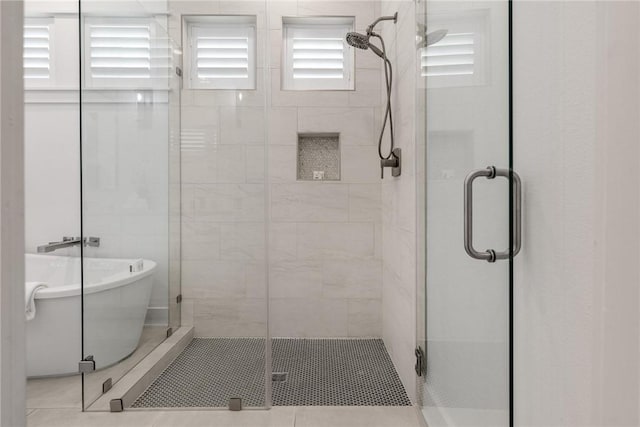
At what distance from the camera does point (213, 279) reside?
1.98m

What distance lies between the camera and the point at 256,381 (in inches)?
74.4

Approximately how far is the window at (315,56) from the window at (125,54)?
108 cm

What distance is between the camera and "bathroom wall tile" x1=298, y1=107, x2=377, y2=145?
2906 millimetres

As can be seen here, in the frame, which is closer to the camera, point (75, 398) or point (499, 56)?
point (499, 56)

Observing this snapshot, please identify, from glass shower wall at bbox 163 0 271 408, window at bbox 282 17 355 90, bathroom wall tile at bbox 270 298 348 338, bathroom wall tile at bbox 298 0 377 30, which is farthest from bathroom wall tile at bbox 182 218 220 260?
bathroom wall tile at bbox 298 0 377 30

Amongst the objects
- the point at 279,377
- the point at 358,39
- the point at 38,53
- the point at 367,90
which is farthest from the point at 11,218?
the point at 38,53

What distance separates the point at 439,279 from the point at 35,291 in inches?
77.4

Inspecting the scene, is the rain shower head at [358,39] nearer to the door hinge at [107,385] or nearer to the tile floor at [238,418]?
the tile floor at [238,418]

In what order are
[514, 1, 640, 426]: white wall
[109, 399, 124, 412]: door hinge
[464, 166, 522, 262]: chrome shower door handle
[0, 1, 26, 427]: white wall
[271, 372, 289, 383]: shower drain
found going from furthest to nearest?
[271, 372, 289, 383]: shower drain
[109, 399, 124, 412]: door hinge
[464, 166, 522, 262]: chrome shower door handle
[514, 1, 640, 426]: white wall
[0, 1, 26, 427]: white wall

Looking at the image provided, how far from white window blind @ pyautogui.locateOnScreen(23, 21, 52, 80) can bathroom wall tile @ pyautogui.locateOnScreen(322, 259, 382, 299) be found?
2441 millimetres

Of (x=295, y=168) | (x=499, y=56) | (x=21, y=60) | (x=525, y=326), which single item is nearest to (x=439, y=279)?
(x=525, y=326)

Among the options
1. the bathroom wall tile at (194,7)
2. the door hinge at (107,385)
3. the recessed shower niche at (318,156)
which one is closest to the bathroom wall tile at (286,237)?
the recessed shower niche at (318,156)

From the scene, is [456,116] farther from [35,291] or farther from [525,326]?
[35,291]

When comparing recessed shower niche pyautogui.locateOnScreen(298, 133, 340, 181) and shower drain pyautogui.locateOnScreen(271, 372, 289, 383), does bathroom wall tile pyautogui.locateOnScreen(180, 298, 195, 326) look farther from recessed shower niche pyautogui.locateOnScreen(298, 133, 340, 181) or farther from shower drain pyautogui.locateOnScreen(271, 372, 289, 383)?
recessed shower niche pyautogui.locateOnScreen(298, 133, 340, 181)
